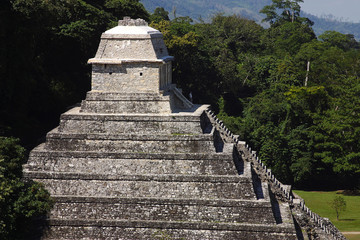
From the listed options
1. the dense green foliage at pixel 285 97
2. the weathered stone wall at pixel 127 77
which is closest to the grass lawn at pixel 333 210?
the dense green foliage at pixel 285 97

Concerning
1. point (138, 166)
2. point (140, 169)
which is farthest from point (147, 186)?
point (138, 166)

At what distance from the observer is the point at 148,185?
24828 mm

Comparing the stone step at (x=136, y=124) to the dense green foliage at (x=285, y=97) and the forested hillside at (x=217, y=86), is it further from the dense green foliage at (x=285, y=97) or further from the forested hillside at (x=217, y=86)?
the dense green foliage at (x=285, y=97)

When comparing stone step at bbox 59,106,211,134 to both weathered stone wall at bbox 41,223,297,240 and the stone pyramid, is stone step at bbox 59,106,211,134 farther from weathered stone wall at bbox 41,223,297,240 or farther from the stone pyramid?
weathered stone wall at bbox 41,223,297,240

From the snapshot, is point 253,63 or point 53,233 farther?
point 253,63

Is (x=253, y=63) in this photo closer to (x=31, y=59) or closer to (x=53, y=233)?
(x=31, y=59)

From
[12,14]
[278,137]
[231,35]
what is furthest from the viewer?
[231,35]

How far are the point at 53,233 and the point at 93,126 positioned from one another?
4.93 meters

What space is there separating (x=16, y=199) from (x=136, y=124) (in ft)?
19.8

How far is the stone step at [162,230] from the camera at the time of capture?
A: 77.5 feet

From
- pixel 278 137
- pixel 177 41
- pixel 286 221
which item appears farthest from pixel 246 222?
pixel 177 41

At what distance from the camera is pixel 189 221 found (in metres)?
24.1

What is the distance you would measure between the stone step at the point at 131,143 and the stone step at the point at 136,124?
583 mm

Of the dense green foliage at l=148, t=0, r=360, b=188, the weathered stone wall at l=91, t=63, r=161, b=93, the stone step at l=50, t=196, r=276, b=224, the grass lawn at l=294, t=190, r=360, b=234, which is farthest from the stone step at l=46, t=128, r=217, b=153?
the dense green foliage at l=148, t=0, r=360, b=188
